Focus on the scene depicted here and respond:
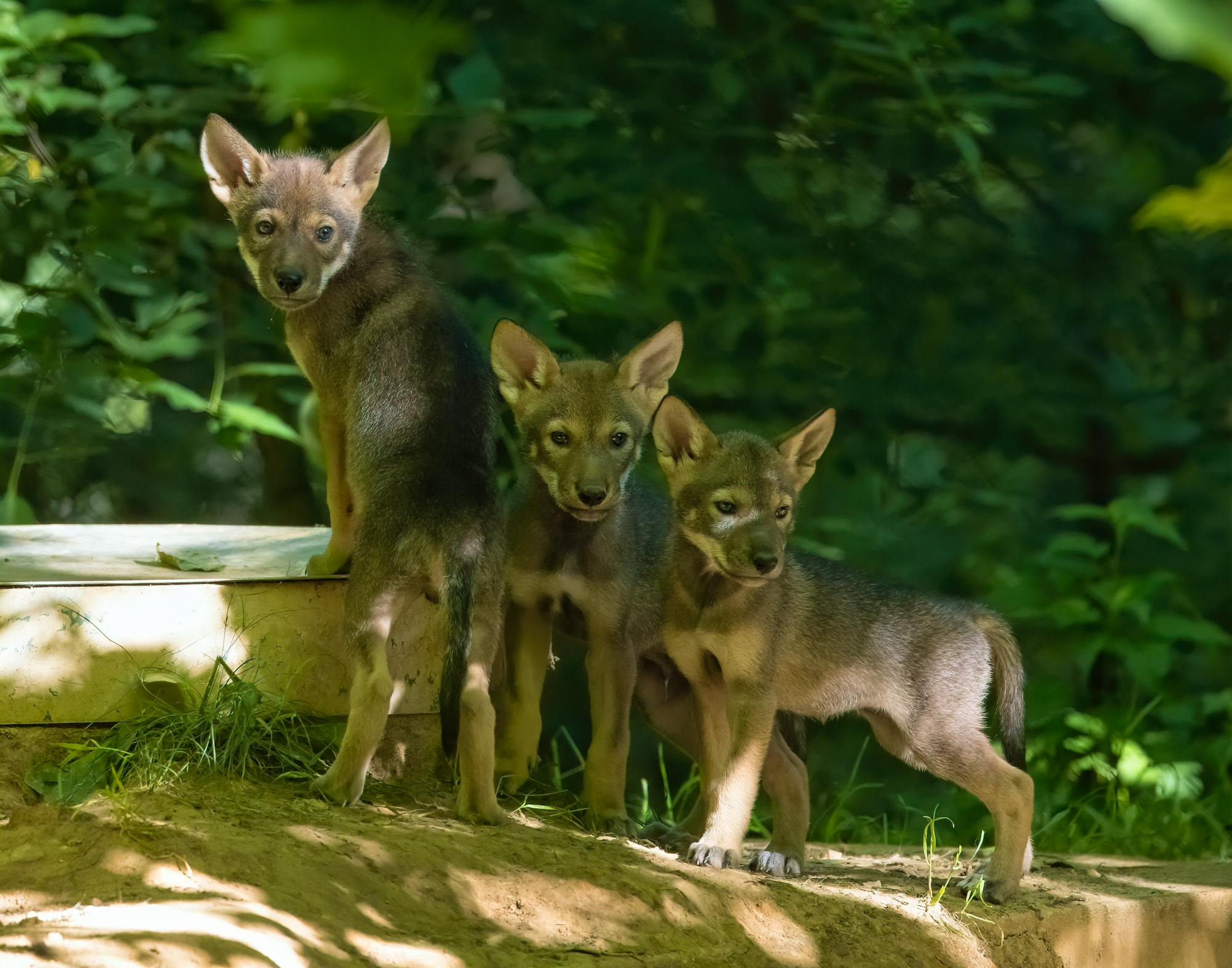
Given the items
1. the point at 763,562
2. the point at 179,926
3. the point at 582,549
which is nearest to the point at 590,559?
the point at 582,549

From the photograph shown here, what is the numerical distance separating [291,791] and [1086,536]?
447 cm

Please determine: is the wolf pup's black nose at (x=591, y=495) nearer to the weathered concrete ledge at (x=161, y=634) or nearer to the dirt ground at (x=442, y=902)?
the weathered concrete ledge at (x=161, y=634)

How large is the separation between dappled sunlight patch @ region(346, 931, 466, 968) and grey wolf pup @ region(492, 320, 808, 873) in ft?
5.41

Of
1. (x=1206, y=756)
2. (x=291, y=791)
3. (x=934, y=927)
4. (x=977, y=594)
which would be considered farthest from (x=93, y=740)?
(x=1206, y=756)

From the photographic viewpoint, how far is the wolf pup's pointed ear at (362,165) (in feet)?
17.3

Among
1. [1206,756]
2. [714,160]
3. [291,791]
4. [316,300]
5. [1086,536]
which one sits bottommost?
[1206,756]

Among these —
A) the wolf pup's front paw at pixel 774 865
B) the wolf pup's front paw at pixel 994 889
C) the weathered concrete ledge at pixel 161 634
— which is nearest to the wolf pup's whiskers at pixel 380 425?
the weathered concrete ledge at pixel 161 634

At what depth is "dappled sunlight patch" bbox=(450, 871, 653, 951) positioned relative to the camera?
12.5 feet

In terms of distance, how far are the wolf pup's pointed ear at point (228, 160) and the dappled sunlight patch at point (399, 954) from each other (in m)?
3.00

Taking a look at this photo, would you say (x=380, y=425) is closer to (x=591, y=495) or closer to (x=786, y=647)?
(x=591, y=495)

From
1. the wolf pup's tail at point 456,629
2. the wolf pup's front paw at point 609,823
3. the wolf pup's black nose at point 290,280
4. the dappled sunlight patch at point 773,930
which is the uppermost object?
the wolf pup's black nose at point 290,280

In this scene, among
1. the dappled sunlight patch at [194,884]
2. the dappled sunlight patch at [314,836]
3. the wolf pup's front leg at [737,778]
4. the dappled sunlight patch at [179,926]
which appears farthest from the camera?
the wolf pup's front leg at [737,778]

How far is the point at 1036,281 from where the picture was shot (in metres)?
7.35

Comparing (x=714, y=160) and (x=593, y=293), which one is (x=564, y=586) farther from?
(x=714, y=160)
